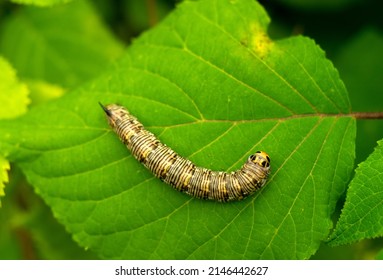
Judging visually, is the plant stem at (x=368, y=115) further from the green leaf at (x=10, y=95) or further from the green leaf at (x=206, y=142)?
the green leaf at (x=10, y=95)

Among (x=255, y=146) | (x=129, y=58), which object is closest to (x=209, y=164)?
(x=255, y=146)

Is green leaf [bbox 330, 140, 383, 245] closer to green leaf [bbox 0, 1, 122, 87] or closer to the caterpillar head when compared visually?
the caterpillar head

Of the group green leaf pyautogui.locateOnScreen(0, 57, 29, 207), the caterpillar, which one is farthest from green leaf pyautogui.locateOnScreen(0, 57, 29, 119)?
the caterpillar

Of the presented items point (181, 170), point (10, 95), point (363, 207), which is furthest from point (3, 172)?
point (363, 207)

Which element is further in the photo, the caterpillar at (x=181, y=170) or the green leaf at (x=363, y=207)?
the caterpillar at (x=181, y=170)

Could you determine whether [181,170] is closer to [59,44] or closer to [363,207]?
[363,207]

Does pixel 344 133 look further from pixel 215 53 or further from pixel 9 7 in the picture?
pixel 9 7

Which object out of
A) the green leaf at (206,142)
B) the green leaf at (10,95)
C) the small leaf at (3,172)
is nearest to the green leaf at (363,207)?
the green leaf at (206,142)
